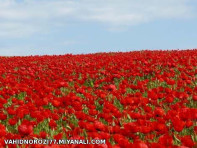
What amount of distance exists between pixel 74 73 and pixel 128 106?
7148 millimetres

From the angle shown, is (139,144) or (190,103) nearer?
(139,144)

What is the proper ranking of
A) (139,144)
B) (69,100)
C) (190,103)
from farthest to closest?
(190,103) → (69,100) → (139,144)

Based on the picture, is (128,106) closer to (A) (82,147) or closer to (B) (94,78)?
(A) (82,147)

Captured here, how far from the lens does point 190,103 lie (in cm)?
686

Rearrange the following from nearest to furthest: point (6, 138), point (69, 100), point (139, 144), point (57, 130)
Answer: point (139, 144)
point (6, 138)
point (57, 130)
point (69, 100)

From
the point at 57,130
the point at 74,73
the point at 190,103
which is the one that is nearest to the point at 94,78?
the point at 74,73

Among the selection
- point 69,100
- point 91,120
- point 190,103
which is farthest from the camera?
point 190,103

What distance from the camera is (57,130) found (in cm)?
523

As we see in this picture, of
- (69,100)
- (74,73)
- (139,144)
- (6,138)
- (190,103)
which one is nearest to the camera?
(139,144)

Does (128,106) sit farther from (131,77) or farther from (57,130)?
(131,77)

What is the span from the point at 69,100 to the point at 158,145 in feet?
9.72

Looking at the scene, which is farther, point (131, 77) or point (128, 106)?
point (131, 77)

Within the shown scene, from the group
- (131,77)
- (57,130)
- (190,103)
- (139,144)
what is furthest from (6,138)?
(131,77)

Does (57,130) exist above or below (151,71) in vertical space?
below
